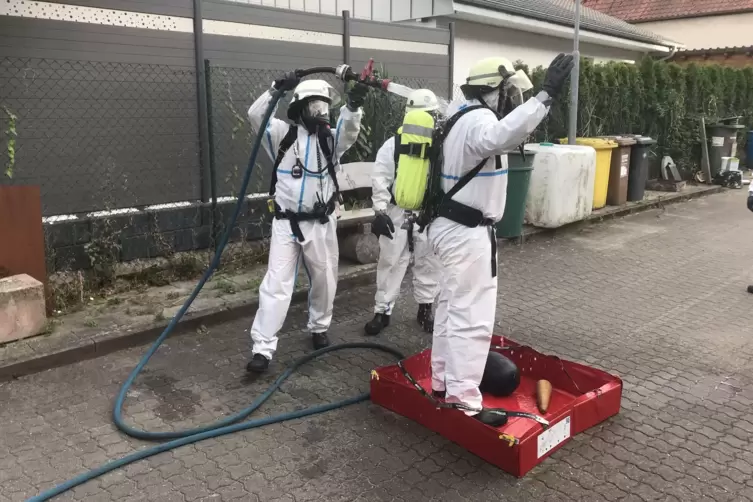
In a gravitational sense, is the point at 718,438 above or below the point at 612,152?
below

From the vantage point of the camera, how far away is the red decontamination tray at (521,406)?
10.9ft

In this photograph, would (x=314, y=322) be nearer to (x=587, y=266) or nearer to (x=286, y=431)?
(x=286, y=431)

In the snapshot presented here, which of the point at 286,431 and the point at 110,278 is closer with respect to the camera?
the point at 286,431

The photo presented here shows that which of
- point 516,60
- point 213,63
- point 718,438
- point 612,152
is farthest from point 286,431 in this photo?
point 516,60

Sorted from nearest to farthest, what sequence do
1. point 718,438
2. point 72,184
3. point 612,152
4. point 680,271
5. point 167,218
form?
point 718,438 → point 72,184 → point 167,218 → point 680,271 → point 612,152

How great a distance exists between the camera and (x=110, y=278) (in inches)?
238

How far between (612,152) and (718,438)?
780 centimetres

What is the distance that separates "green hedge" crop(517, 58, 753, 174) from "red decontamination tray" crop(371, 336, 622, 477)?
7.47 metres

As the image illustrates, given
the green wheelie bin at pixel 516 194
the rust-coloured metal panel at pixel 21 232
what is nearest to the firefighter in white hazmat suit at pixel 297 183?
the rust-coloured metal panel at pixel 21 232

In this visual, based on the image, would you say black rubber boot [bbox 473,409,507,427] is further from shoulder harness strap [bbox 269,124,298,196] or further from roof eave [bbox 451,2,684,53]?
roof eave [bbox 451,2,684,53]

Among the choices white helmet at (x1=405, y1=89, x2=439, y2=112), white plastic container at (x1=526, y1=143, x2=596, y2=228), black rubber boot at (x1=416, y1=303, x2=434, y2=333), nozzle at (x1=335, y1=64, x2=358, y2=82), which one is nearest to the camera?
white helmet at (x1=405, y1=89, x2=439, y2=112)

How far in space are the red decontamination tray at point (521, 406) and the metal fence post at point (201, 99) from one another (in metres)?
3.64

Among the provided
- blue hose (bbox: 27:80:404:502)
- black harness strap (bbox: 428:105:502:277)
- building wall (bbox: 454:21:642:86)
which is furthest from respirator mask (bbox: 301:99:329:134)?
building wall (bbox: 454:21:642:86)

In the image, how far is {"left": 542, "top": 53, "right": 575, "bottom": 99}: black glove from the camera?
3146 millimetres
